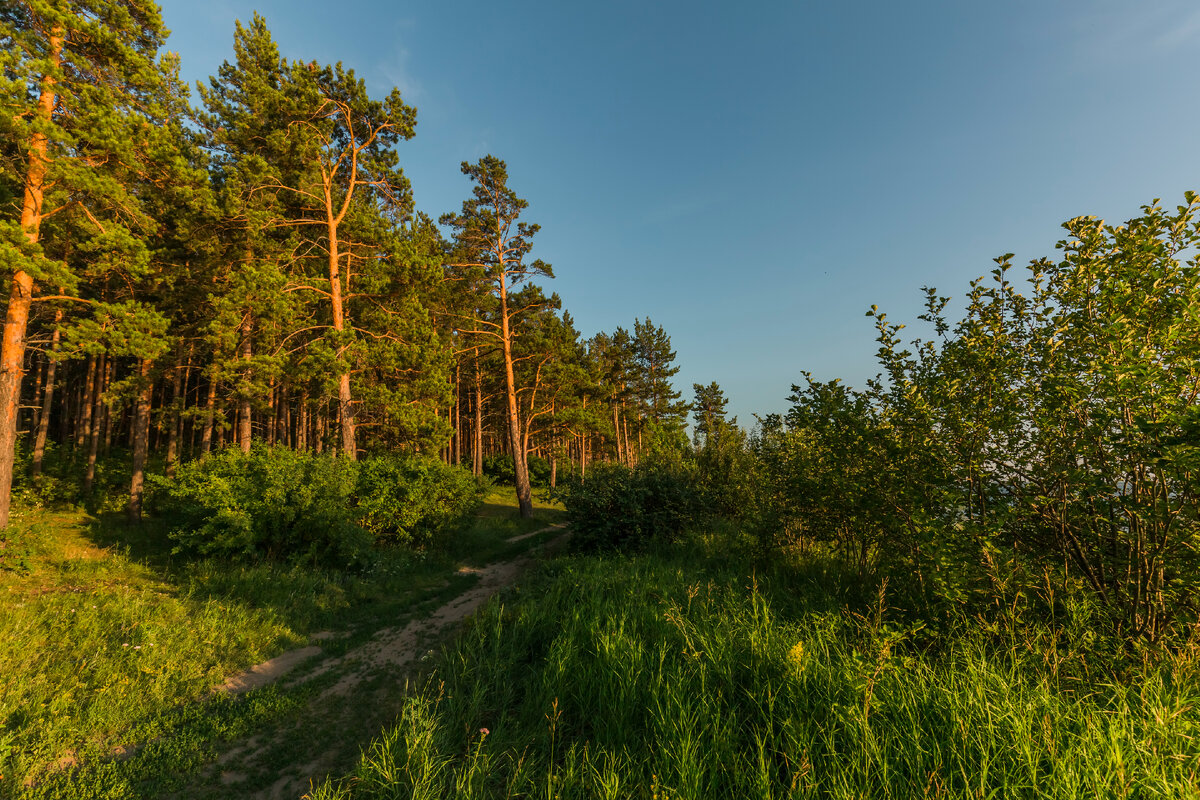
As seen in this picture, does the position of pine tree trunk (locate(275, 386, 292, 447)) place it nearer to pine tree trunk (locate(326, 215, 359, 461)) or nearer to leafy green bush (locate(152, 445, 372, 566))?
pine tree trunk (locate(326, 215, 359, 461))

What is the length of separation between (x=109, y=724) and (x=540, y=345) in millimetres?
19186

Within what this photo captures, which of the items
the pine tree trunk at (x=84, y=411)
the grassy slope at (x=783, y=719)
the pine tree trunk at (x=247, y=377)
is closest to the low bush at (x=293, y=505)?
the pine tree trunk at (x=247, y=377)

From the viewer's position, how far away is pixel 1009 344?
4449 millimetres

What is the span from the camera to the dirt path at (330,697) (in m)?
4.39

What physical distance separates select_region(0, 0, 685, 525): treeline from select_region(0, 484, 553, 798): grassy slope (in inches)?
110

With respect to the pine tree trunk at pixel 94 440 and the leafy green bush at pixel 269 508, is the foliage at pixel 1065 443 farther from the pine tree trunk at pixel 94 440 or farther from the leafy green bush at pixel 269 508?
the pine tree trunk at pixel 94 440

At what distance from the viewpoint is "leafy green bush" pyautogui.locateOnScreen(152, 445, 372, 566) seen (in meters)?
10.1

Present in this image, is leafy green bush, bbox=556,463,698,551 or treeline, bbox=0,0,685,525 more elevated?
treeline, bbox=0,0,685,525

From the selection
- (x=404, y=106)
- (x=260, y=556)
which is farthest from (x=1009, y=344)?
(x=404, y=106)

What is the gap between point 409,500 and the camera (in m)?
13.5

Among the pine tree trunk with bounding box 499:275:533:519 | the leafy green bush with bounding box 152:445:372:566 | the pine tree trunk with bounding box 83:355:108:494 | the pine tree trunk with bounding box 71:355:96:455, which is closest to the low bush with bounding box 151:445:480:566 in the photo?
the leafy green bush with bounding box 152:445:372:566

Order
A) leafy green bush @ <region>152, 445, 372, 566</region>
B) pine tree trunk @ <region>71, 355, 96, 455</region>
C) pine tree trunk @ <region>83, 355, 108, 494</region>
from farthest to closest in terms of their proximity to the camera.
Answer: pine tree trunk @ <region>71, 355, 96, 455</region> → pine tree trunk @ <region>83, 355, 108, 494</region> → leafy green bush @ <region>152, 445, 372, 566</region>

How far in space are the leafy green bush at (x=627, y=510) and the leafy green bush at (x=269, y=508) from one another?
19.7ft

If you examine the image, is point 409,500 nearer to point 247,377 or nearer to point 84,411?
point 247,377
